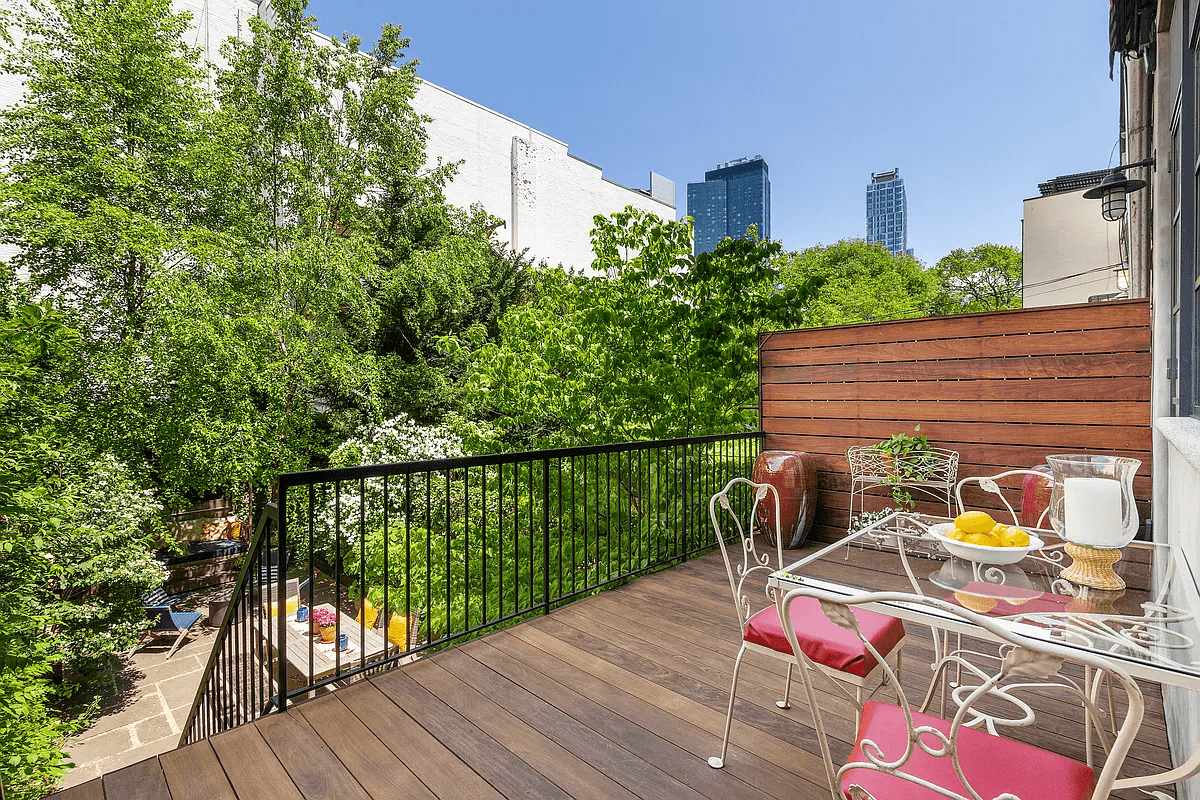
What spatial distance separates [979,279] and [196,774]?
2566cm

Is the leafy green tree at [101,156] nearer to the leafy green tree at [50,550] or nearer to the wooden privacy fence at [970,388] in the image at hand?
the leafy green tree at [50,550]

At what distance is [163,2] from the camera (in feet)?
29.6

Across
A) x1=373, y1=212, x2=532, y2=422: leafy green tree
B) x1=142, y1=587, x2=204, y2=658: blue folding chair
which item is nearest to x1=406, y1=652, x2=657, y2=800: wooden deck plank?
x1=142, y1=587, x2=204, y2=658: blue folding chair

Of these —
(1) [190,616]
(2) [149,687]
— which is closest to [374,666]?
(2) [149,687]

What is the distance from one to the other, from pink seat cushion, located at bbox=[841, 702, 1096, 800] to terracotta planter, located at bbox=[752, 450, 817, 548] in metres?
3.25

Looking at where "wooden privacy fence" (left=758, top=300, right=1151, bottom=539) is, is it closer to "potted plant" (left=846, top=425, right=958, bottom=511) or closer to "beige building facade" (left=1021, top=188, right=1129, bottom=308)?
"potted plant" (left=846, top=425, right=958, bottom=511)

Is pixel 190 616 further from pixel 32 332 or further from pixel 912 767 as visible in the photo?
pixel 912 767

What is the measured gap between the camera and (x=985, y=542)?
149 centimetres

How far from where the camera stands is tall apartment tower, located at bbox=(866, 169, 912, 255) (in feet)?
154

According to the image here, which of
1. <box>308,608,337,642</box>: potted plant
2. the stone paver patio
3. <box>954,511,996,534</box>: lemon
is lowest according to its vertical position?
the stone paver patio

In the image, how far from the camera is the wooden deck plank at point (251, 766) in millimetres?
1684

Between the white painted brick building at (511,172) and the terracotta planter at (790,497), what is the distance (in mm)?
12059

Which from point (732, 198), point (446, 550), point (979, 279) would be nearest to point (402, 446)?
point (446, 550)

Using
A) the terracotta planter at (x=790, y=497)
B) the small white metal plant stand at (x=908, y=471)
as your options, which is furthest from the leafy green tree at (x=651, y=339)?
the small white metal plant stand at (x=908, y=471)
